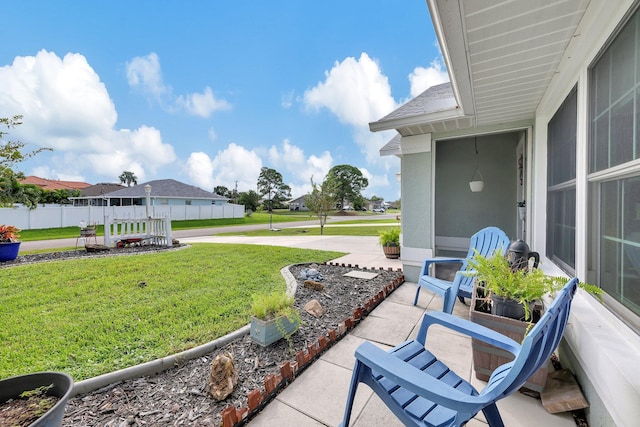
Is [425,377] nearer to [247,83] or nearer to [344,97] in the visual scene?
[344,97]

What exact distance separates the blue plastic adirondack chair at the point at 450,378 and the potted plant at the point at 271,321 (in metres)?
1.10

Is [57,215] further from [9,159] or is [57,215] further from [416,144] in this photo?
[416,144]

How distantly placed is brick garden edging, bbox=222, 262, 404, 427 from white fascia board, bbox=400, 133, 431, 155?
267cm

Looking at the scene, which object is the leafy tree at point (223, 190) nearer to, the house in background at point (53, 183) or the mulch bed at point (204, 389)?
the house in background at point (53, 183)

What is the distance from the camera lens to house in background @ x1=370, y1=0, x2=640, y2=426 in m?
1.33

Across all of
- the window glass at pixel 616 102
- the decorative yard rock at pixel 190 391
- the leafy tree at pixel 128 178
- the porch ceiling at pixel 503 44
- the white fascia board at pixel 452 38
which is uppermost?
the leafy tree at pixel 128 178

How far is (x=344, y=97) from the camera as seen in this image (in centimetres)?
1379

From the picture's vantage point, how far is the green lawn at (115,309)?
230cm

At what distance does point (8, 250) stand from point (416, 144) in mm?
9478

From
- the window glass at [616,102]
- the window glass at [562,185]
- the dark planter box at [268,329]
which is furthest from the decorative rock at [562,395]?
the dark planter box at [268,329]

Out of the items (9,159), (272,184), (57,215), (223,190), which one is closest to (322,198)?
(9,159)

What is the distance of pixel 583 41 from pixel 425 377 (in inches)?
95.1

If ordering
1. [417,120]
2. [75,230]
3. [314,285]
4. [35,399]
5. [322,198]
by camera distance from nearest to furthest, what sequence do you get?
1. [35,399]
2. [417,120]
3. [314,285]
4. [322,198]
5. [75,230]

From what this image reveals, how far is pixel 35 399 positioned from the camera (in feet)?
4.46
